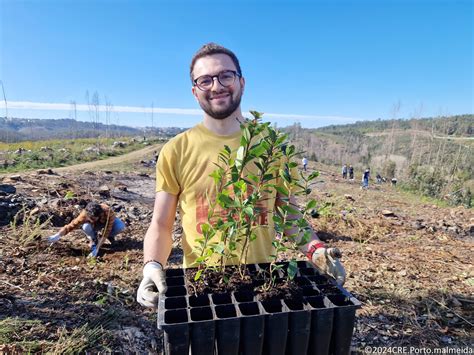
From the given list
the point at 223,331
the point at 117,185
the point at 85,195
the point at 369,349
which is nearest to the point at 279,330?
the point at 223,331

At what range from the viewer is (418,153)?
123 ft

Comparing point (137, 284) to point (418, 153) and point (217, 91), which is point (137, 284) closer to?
point (217, 91)

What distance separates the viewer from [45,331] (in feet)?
7.69

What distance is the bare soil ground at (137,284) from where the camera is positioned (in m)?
2.39

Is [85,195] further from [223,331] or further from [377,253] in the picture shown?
[223,331]

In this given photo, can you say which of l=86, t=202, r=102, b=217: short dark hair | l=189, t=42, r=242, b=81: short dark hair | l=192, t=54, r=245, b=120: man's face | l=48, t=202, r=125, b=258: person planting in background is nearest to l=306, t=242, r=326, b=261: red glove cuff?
l=192, t=54, r=245, b=120: man's face

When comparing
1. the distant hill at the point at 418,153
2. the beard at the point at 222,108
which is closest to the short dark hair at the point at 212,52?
the beard at the point at 222,108

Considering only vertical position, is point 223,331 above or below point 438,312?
above

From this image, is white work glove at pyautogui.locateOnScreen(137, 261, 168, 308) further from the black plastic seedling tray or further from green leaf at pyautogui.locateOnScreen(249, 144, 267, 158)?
green leaf at pyautogui.locateOnScreen(249, 144, 267, 158)

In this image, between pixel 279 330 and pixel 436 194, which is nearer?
pixel 279 330

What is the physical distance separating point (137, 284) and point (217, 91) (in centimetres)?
254

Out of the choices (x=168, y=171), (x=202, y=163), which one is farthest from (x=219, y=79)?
(x=168, y=171)

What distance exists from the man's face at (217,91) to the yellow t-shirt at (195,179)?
14cm

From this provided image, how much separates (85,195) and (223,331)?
7129 millimetres
